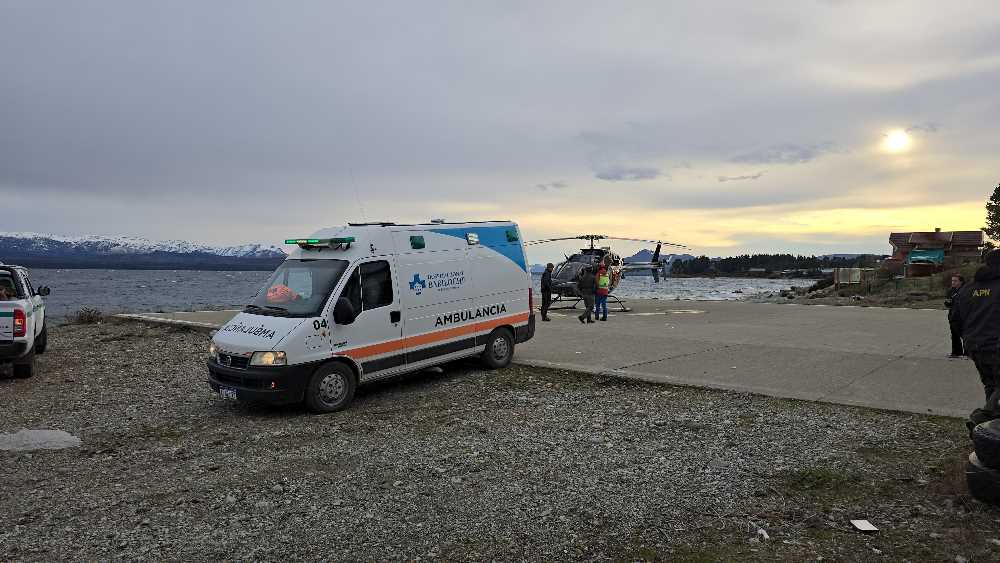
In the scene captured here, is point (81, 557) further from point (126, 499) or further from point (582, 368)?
point (582, 368)

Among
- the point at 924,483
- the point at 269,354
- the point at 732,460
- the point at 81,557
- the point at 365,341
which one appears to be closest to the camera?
the point at 81,557

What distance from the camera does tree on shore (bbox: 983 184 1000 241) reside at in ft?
210

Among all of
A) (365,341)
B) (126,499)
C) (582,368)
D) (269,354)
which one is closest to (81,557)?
(126,499)

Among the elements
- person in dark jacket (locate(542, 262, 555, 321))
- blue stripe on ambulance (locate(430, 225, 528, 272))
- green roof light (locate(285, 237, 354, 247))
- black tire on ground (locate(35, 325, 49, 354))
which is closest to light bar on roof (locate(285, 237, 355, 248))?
green roof light (locate(285, 237, 354, 247))

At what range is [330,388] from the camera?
324 inches

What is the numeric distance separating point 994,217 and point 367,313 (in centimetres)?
7743

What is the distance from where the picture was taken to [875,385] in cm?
920

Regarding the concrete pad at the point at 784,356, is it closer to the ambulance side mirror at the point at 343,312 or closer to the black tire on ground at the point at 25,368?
the ambulance side mirror at the point at 343,312

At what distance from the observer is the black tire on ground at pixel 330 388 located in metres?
8.03

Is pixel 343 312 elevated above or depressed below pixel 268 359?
above

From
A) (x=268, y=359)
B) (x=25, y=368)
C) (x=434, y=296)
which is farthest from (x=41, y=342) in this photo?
(x=434, y=296)

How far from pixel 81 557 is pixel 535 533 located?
3.03 meters

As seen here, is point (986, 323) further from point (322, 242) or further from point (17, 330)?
point (17, 330)

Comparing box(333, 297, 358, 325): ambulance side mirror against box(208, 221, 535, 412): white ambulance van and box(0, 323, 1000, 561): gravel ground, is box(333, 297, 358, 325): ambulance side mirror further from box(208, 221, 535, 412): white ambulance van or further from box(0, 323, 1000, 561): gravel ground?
box(0, 323, 1000, 561): gravel ground
